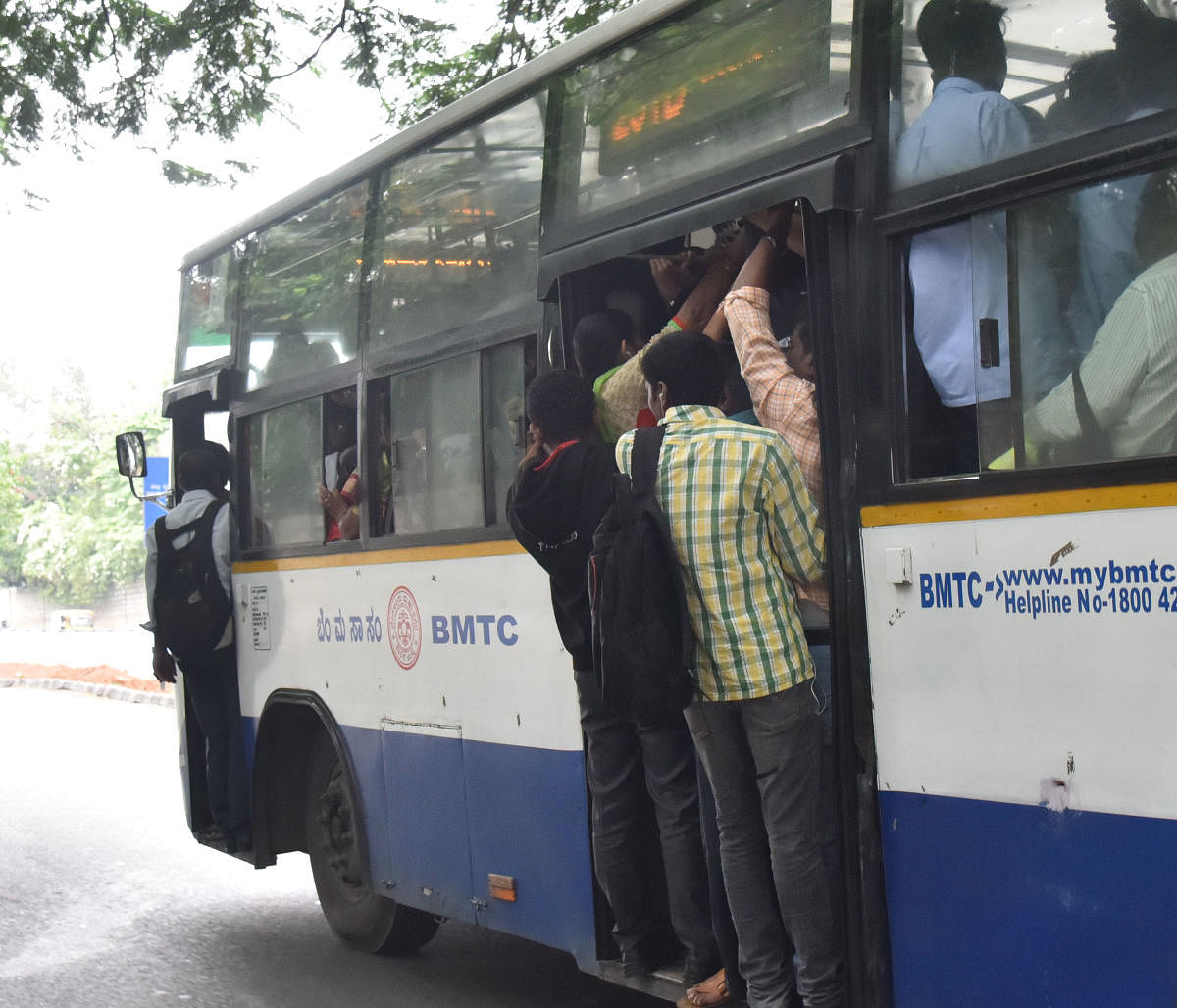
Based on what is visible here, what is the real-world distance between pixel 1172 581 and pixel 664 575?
1.37m

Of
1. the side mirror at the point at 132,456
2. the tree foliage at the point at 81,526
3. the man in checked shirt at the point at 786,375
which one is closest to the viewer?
the man in checked shirt at the point at 786,375

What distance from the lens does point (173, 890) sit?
8117 millimetres

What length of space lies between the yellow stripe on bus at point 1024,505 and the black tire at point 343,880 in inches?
131

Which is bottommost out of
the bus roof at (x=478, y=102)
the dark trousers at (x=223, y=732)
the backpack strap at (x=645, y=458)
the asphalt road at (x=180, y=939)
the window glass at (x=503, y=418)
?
the asphalt road at (x=180, y=939)

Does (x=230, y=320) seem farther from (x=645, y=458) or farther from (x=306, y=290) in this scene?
(x=645, y=458)

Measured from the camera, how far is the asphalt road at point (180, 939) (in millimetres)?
5957

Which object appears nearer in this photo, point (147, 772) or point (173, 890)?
point (173, 890)

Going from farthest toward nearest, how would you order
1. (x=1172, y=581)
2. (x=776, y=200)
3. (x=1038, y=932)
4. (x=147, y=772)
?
1. (x=147, y=772)
2. (x=776, y=200)
3. (x=1038, y=932)
4. (x=1172, y=581)

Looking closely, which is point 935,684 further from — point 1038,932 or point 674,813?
point 674,813

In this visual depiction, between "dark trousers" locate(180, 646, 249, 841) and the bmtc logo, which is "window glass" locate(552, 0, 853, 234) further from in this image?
"dark trousers" locate(180, 646, 249, 841)

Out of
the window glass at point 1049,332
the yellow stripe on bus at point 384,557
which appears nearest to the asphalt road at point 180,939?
the yellow stripe on bus at point 384,557

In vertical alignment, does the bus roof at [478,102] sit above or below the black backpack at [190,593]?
above

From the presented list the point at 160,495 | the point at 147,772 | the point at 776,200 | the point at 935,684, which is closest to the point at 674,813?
the point at 935,684

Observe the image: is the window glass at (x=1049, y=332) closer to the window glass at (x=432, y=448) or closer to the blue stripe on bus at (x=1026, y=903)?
the blue stripe on bus at (x=1026, y=903)
